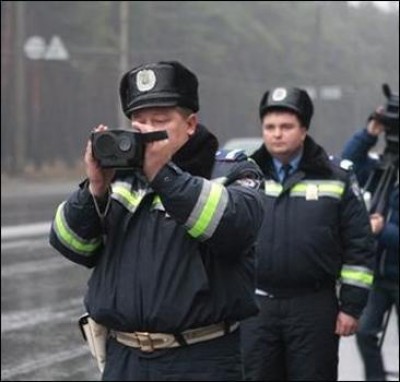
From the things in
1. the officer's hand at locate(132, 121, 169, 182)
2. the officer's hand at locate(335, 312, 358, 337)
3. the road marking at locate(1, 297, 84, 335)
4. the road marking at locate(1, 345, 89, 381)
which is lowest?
the road marking at locate(1, 297, 84, 335)

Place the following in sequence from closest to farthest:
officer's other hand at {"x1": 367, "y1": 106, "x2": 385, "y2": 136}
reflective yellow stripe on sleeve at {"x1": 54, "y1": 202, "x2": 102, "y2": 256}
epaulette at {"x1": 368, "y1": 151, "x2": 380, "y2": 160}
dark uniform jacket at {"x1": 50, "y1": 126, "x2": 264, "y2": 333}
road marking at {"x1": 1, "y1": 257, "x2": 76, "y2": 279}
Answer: dark uniform jacket at {"x1": 50, "y1": 126, "x2": 264, "y2": 333}, reflective yellow stripe on sleeve at {"x1": 54, "y1": 202, "x2": 102, "y2": 256}, officer's other hand at {"x1": 367, "y1": 106, "x2": 385, "y2": 136}, epaulette at {"x1": 368, "y1": 151, "x2": 380, "y2": 160}, road marking at {"x1": 1, "y1": 257, "x2": 76, "y2": 279}

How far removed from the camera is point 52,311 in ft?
27.8

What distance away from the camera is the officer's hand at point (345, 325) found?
4215 millimetres

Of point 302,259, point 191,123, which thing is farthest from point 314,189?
point 191,123

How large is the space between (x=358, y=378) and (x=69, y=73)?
32.1m

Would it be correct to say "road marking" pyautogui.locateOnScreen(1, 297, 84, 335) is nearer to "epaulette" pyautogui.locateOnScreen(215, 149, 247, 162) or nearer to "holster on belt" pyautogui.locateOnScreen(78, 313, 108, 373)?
"holster on belt" pyautogui.locateOnScreen(78, 313, 108, 373)

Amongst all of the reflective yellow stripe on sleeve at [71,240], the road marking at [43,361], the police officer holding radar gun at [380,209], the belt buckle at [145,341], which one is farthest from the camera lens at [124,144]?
the road marking at [43,361]

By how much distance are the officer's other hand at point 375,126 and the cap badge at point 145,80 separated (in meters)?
2.66

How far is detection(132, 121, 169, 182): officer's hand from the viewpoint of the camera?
8.74 ft

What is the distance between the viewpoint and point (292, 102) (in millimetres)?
4277

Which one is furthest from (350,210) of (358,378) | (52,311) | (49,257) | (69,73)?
(69,73)

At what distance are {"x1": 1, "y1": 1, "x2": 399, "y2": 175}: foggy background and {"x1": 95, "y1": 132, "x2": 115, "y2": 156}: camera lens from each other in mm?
27775

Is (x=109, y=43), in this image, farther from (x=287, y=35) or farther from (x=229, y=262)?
(x=229, y=262)

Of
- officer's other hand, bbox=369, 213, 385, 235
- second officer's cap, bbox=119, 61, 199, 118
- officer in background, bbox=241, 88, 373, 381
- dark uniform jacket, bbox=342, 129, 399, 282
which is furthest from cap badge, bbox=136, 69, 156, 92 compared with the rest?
dark uniform jacket, bbox=342, 129, 399, 282
